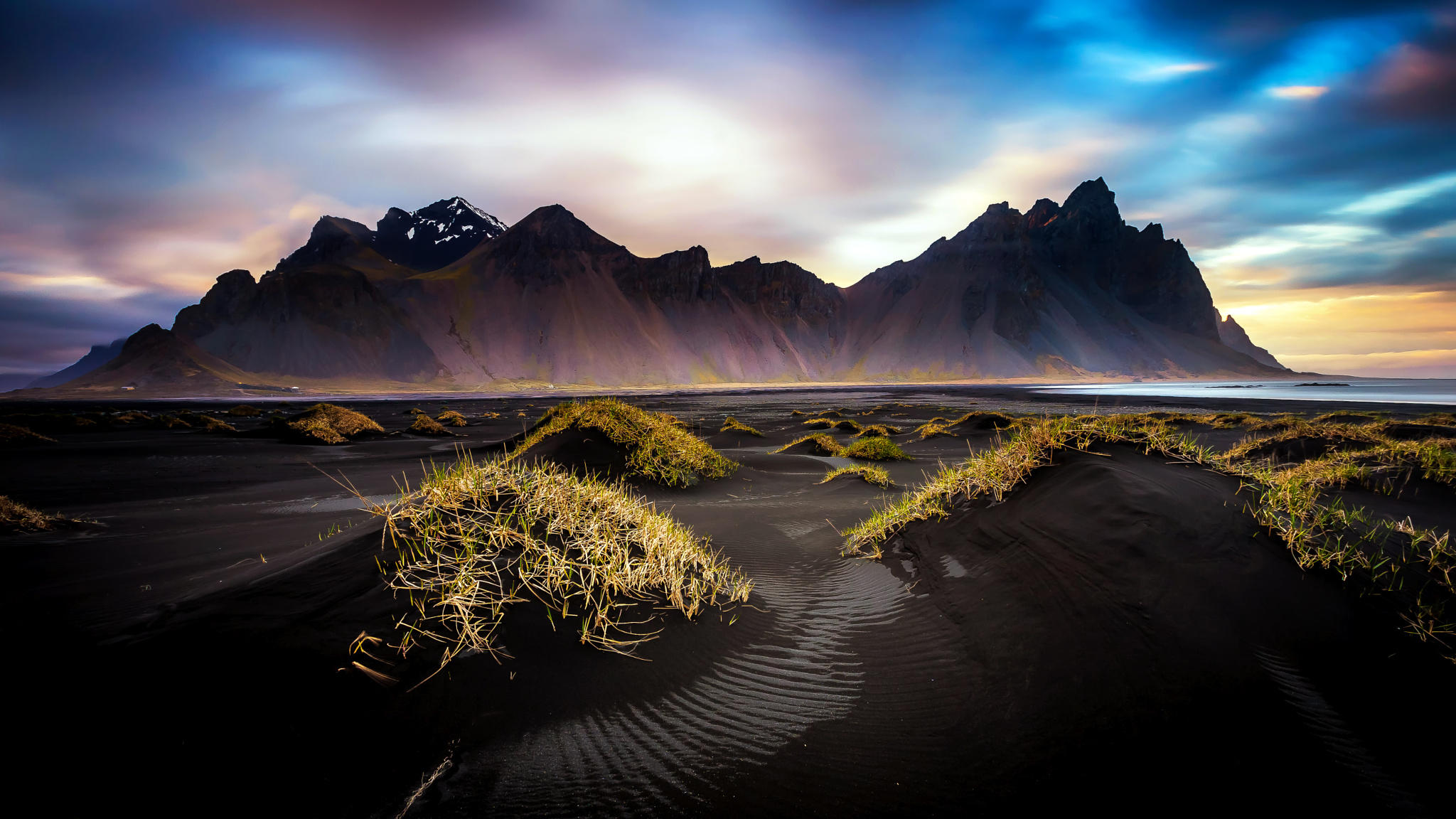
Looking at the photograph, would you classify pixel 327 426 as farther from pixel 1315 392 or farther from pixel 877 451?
pixel 1315 392

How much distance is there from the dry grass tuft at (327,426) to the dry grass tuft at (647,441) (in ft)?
41.3

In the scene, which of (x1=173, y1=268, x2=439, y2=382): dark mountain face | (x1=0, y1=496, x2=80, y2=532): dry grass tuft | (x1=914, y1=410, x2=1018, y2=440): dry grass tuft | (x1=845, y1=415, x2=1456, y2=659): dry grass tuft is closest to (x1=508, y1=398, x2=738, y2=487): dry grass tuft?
(x1=845, y1=415, x2=1456, y2=659): dry grass tuft

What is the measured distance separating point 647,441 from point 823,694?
25.1 feet

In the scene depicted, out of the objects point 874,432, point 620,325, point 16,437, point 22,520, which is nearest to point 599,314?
point 620,325

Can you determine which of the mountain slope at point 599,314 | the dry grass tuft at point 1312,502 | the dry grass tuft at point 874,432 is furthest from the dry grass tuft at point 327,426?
the mountain slope at point 599,314

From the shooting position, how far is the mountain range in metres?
106

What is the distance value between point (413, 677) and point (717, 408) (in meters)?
44.8

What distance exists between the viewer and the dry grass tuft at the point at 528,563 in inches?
128

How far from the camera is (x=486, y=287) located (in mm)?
133625

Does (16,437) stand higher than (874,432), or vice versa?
(16,437)

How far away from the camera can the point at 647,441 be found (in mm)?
10633

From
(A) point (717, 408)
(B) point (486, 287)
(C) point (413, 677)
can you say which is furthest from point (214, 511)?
(B) point (486, 287)

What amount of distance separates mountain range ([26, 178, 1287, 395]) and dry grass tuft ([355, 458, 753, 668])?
113 meters

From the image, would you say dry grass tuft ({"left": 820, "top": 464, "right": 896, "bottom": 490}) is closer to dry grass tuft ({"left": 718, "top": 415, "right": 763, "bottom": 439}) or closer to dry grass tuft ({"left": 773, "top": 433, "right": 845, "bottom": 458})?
dry grass tuft ({"left": 773, "top": 433, "right": 845, "bottom": 458})
